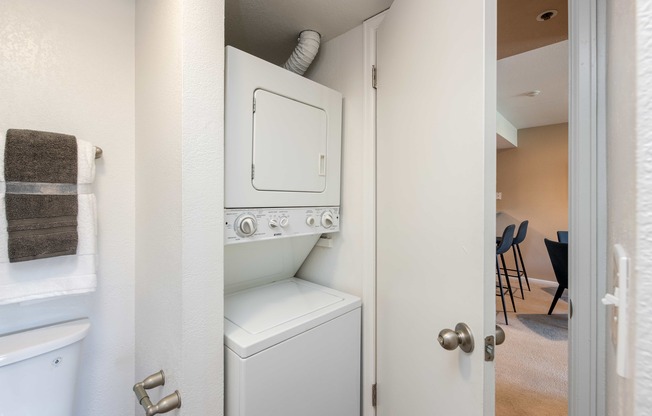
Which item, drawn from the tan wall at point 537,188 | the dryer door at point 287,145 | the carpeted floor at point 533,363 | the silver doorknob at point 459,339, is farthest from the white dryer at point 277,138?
the tan wall at point 537,188

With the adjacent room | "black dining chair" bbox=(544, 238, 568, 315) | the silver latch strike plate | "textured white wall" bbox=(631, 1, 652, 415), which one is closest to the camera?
"textured white wall" bbox=(631, 1, 652, 415)

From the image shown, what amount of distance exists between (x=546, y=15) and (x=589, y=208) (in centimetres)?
114

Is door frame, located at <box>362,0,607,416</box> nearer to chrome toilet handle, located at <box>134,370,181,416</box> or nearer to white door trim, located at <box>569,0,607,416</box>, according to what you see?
white door trim, located at <box>569,0,607,416</box>

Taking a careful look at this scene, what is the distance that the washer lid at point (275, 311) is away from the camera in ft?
3.22

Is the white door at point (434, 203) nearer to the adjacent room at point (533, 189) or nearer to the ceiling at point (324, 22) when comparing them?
the ceiling at point (324, 22)

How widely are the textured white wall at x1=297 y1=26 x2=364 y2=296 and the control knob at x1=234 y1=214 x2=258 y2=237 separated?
571mm

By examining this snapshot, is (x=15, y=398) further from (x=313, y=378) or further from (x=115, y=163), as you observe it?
(x=313, y=378)

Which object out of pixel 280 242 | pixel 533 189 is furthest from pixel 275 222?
pixel 533 189

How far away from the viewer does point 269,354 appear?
982 mm

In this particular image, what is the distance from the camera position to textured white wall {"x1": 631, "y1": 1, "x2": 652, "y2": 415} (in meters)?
0.31

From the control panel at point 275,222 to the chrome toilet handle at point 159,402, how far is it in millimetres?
522

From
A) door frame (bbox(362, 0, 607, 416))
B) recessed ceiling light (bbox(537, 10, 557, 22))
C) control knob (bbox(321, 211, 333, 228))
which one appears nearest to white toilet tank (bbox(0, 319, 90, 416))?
control knob (bbox(321, 211, 333, 228))

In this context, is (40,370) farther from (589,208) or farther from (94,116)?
(589,208)

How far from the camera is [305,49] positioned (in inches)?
58.1
